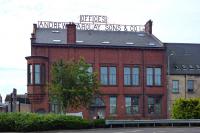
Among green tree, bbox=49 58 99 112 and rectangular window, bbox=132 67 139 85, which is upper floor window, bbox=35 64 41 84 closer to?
rectangular window, bbox=132 67 139 85

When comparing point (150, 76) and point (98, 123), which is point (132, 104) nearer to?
point (150, 76)

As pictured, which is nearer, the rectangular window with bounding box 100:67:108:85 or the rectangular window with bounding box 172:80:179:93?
the rectangular window with bounding box 100:67:108:85

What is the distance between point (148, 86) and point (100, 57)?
315 inches

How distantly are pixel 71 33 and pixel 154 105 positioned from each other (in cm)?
1544

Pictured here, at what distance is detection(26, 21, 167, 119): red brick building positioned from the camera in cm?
6944

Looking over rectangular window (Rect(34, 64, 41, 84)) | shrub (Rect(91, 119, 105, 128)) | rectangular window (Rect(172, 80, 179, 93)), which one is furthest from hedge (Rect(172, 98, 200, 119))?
rectangular window (Rect(34, 64, 41, 84))

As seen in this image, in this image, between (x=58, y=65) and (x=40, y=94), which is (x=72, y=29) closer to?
(x=40, y=94)

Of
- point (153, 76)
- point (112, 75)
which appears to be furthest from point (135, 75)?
point (112, 75)

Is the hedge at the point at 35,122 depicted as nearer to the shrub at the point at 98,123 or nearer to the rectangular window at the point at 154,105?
the shrub at the point at 98,123

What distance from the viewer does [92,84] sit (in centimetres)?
5222

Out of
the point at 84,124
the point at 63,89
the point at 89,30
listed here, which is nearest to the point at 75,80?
the point at 63,89

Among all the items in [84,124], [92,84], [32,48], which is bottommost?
[84,124]

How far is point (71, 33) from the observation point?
7038 centimetres

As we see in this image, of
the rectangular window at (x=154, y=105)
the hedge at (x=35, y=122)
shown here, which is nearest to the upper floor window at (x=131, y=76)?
the rectangular window at (x=154, y=105)
